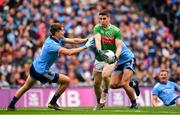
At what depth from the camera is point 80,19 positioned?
29.2 m

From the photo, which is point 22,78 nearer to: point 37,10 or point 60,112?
point 37,10

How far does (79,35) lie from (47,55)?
31.8ft

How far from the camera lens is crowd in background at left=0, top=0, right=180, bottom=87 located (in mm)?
26562

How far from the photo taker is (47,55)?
62.3 feet

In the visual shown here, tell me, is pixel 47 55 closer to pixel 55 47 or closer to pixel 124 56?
pixel 55 47

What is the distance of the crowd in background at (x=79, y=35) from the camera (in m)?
26.6

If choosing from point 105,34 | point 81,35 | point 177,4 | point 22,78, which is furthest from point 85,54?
point 105,34

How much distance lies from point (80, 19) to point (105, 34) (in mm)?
10045

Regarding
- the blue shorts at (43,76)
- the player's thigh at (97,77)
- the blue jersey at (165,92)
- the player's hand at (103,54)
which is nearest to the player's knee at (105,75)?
the player's hand at (103,54)

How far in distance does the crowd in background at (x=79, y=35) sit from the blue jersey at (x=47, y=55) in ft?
20.6

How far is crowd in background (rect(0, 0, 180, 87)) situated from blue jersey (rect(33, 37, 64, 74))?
6281 mm

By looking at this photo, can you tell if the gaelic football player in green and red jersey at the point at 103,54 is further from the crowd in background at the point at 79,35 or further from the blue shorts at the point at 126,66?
the crowd in background at the point at 79,35

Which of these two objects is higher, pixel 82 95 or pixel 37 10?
pixel 37 10

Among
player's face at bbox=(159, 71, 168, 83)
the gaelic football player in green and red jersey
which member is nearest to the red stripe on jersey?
the gaelic football player in green and red jersey
